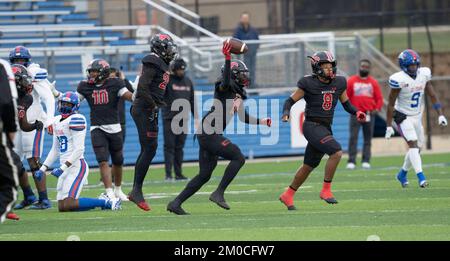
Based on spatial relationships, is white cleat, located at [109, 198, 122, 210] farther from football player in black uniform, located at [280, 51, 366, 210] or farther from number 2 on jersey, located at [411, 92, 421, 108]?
number 2 on jersey, located at [411, 92, 421, 108]

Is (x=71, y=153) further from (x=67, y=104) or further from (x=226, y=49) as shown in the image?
(x=226, y=49)

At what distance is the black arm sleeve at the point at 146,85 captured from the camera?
12.6 metres

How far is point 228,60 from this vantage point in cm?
1160

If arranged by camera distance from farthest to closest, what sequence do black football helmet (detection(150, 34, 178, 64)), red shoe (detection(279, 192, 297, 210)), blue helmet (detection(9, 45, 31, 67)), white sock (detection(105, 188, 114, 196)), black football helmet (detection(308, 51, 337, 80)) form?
blue helmet (detection(9, 45, 31, 67)) → white sock (detection(105, 188, 114, 196)) → black football helmet (detection(150, 34, 178, 64)) → black football helmet (detection(308, 51, 337, 80)) → red shoe (detection(279, 192, 297, 210))

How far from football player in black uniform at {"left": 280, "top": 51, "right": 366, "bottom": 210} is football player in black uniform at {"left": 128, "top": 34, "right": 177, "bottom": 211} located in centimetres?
149

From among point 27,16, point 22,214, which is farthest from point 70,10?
point 22,214

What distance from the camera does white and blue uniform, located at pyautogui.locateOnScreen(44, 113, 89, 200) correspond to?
1288 cm

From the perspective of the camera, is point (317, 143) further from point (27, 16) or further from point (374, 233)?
point (27, 16)

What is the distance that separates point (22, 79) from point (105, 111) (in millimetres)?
1318

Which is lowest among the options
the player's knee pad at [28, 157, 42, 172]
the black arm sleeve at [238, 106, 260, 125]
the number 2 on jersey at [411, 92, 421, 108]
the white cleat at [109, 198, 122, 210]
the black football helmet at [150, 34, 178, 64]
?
the white cleat at [109, 198, 122, 210]

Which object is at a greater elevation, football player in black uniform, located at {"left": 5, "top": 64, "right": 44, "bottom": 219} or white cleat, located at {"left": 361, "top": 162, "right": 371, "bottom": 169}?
football player in black uniform, located at {"left": 5, "top": 64, "right": 44, "bottom": 219}

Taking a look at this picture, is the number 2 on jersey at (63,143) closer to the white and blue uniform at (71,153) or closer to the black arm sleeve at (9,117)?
the white and blue uniform at (71,153)

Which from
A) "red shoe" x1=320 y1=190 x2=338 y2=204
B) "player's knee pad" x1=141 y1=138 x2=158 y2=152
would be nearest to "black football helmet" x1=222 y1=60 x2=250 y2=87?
"player's knee pad" x1=141 y1=138 x2=158 y2=152
